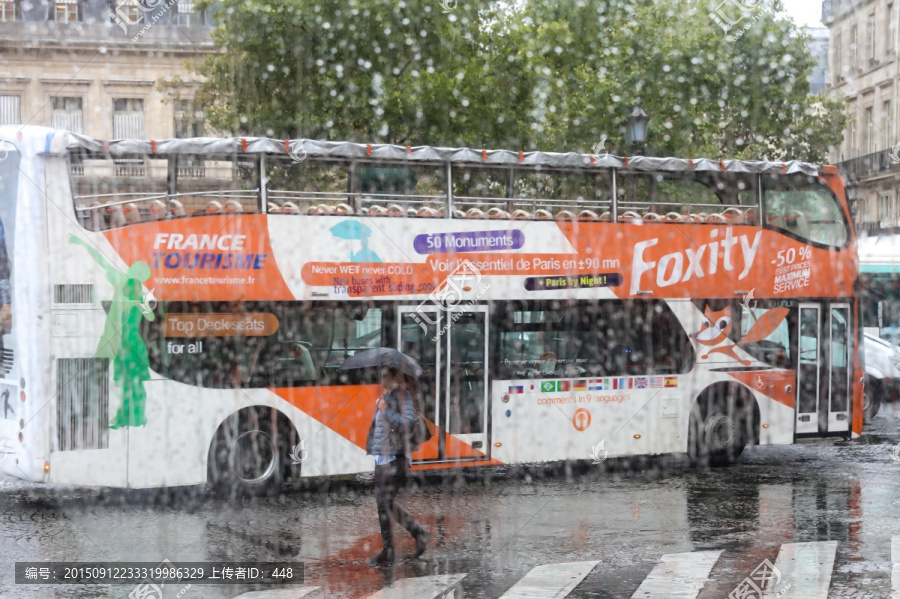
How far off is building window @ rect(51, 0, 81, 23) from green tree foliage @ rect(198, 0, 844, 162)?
30.2 feet

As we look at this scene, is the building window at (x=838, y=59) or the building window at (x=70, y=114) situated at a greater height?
the building window at (x=838, y=59)

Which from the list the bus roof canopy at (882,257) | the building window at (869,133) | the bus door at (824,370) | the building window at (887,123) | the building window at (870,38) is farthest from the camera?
the building window at (869,133)

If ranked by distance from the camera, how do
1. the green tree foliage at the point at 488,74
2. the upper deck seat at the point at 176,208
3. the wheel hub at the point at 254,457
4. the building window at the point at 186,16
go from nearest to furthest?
1. the upper deck seat at the point at 176,208
2. the wheel hub at the point at 254,457
3. the green tree foliage at the point at 488,74
4. the building window at the point at 186,16

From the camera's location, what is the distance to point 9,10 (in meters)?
35.4

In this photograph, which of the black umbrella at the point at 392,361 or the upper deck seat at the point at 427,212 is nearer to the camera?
→ the black umbrella at the point at 392,361

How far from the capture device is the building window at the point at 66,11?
116ft

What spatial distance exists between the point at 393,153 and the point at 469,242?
1.42 metres

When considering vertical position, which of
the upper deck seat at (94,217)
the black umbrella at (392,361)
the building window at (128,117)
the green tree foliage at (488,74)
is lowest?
the black umbrella at (392,361)

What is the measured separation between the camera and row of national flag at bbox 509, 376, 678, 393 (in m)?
13.0

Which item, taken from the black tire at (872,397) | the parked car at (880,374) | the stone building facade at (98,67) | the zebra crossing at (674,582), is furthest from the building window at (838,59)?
the zebra crossing at (674,582)

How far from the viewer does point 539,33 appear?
1008 inches

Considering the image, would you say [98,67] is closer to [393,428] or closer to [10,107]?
[10,107]

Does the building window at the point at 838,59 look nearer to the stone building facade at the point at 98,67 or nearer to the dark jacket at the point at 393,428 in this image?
the stone building facade at the point at 98,67

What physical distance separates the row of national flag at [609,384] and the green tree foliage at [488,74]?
9.50 meters
